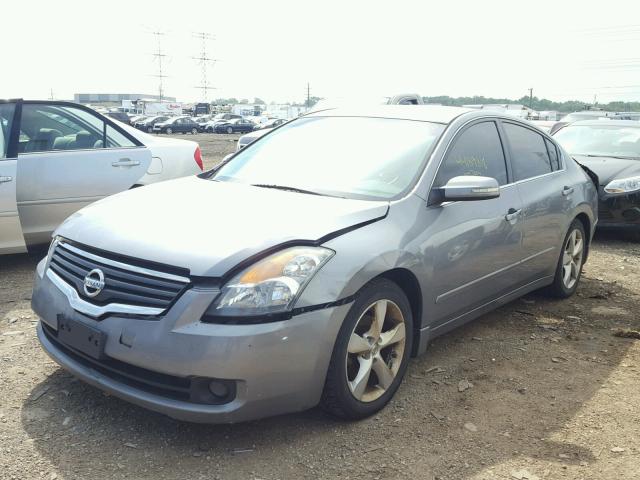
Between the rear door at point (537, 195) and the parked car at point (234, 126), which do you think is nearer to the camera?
the rear door at point (537, 195)

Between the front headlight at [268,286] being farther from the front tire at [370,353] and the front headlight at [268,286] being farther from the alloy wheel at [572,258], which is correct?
the alloy wheel at [572,258]

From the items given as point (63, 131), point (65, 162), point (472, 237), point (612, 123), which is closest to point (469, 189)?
point (472, 237)

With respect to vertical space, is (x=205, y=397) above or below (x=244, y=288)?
below

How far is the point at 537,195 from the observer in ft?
14.9

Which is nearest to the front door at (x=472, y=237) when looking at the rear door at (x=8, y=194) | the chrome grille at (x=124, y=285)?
the chrome grille at (x=124, y=285)

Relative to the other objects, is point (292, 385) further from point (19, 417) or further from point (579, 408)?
point (579, 408)

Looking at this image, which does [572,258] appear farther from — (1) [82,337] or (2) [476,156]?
(1) [82,337]

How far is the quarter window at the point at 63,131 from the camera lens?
5.62m

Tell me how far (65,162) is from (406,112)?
3305mm

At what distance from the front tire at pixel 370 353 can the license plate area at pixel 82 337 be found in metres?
1.04

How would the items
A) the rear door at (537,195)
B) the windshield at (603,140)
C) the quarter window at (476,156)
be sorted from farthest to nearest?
1. the windshield at (603,140)
2. the rear door at (537,195)
3. the quarter window at (476,156)

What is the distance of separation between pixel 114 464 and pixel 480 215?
2489 mm

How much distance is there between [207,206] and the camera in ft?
10.7

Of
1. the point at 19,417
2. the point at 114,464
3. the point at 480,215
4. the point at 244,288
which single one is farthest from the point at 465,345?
the point at 19,417
